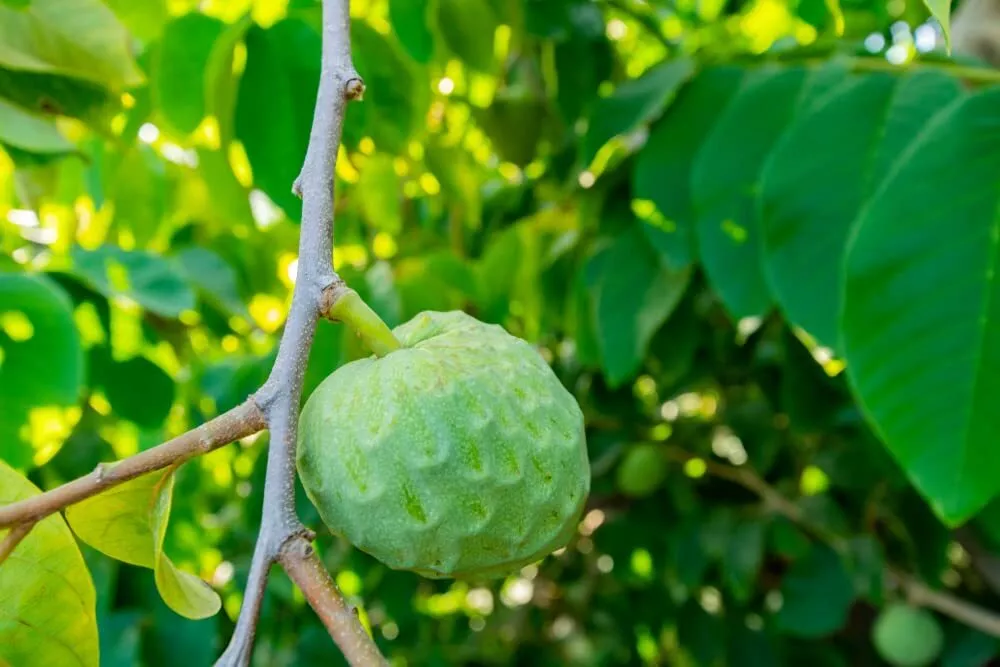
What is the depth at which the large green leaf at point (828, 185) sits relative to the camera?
1.15m

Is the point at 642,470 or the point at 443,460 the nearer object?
the point at 443,460

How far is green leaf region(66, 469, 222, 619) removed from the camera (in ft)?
1.98

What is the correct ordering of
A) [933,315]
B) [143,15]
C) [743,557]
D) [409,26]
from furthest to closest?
[743,557] → [143,15] → [409,26] → [933,315]

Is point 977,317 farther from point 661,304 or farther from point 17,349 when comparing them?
point 17,349

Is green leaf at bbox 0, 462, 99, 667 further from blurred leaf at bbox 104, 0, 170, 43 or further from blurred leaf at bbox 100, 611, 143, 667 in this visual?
blurred leaf at bbox 104, 0, 170, 43

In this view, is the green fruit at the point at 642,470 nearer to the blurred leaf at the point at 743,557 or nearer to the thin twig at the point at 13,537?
the blurred leaf at the point at 743,557

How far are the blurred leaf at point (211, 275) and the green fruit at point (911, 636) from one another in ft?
6.27

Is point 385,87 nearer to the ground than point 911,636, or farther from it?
farther from it

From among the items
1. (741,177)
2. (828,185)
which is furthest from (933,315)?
(741,177)

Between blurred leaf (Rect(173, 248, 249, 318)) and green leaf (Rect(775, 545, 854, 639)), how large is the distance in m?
1.58

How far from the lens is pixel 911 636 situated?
2.41 metres

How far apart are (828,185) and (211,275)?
41.6 inches

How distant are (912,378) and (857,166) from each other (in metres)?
0.33

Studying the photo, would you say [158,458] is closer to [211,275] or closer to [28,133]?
[28,133]
